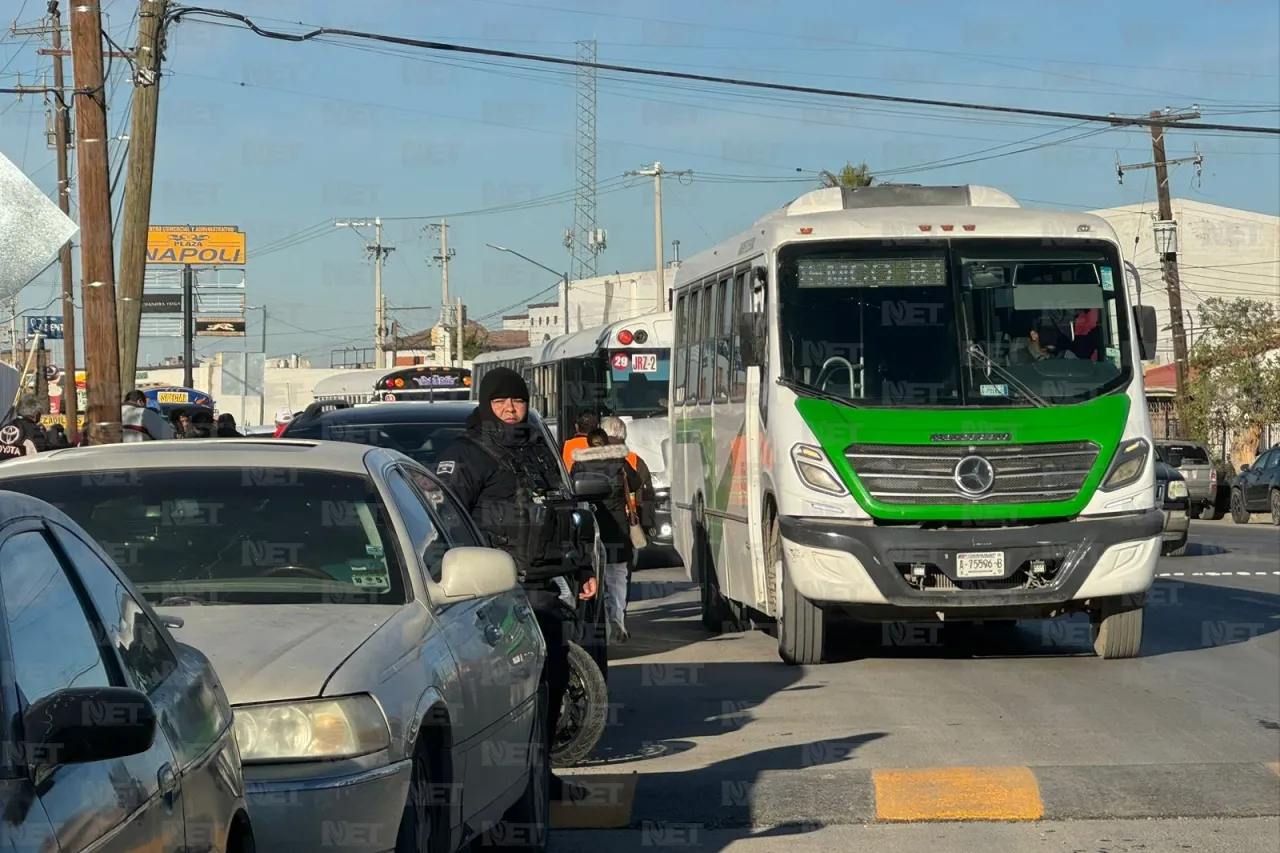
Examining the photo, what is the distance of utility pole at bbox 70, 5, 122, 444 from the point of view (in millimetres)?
16375

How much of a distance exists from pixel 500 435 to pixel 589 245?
238ft

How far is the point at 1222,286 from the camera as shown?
74.6 meters

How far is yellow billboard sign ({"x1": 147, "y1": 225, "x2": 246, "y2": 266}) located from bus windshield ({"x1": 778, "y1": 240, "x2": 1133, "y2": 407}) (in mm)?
81717

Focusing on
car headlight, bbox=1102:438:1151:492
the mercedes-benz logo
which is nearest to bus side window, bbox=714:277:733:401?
the mercedes-benz logo

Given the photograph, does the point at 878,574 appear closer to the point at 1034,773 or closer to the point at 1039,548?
the point at 1039,548

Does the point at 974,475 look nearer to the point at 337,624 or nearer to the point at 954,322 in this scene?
the point at 954,322

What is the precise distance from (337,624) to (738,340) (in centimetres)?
905

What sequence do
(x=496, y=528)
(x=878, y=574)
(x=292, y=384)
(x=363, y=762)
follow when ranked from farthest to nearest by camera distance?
(x=292, y=384)
(x=878, y=574)
(x=496, y=528)
(x=363, y=762)

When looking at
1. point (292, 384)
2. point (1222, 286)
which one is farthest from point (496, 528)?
point (292, 384)

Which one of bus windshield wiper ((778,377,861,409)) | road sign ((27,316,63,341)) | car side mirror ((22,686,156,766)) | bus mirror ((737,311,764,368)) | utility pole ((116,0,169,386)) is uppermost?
road sign ((27,316,63,341))

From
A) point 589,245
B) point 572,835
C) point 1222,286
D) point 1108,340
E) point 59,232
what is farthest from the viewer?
point 589,245

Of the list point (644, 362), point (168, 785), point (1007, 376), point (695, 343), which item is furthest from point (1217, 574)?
point (168, 785)

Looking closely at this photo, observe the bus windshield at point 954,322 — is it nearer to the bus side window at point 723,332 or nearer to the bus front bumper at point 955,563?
the bus front bumper at point 955,563

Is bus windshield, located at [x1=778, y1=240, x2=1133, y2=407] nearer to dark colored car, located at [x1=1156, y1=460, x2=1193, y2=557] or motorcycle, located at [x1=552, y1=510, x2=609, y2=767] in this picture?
motorcycle, located at [x1=552, y1=510, x2=609, y2=767]
